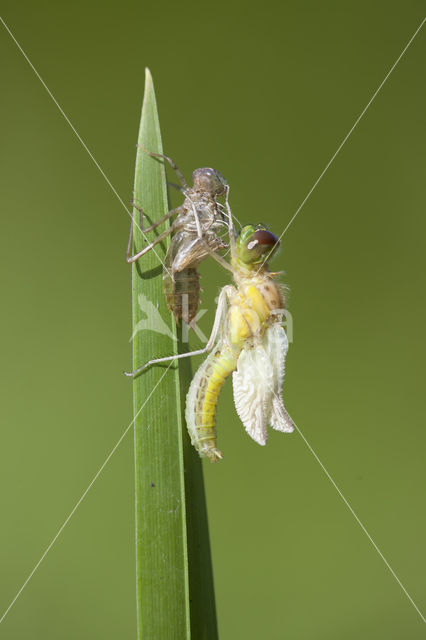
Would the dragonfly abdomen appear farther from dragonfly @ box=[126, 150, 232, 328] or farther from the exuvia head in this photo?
the exuvia head

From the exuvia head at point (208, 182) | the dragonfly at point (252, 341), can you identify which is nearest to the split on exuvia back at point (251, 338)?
the dragonfly at point (252, 341)

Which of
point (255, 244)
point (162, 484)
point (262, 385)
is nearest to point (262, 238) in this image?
point (255, 244)

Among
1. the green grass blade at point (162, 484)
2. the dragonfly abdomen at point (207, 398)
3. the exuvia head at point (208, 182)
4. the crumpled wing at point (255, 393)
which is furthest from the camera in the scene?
the exuvia head at point (208, 182)

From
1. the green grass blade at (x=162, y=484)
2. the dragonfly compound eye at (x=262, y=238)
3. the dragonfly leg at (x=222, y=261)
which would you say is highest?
the dragonfly compound eye at (x=262, y=238)

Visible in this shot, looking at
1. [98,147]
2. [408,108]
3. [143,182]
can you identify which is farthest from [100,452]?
[408,108]

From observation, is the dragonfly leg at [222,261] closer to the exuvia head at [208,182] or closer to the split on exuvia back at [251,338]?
the split on exuvia back at [251,338]

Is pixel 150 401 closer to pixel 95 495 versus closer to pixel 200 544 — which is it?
pixel 200 544

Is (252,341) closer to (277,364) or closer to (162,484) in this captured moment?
(277,364)
